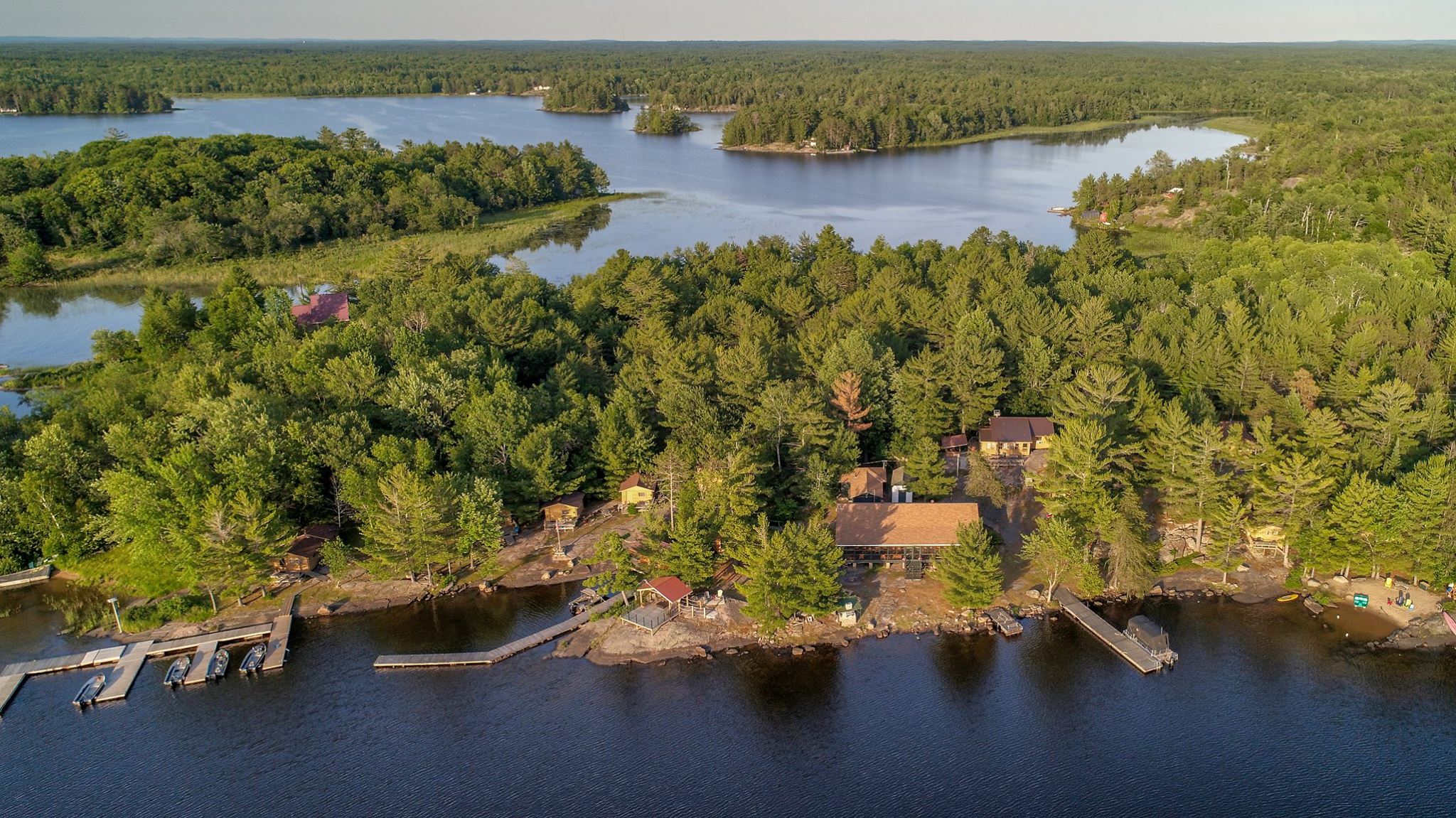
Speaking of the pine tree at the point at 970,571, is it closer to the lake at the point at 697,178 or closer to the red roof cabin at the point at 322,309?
the red roof cabin at the point at 322,309

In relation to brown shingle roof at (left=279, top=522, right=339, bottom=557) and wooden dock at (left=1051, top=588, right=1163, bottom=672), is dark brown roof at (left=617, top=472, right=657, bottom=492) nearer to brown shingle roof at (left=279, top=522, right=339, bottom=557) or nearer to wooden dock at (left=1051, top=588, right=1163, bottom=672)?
brown shingle roof at (left=279, top=522, right=339, bottom=557)

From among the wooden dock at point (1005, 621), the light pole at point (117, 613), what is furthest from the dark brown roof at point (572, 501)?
the wooden dock at point (1005, 621)

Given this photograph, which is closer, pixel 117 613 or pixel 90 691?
pixel 90 691

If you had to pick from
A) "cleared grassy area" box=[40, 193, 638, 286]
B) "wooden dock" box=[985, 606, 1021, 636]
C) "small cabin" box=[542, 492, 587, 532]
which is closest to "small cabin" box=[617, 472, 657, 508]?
"small cabin" box=[542, 492, 587, 532]

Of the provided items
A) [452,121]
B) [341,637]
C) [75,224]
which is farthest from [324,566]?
[452,121]

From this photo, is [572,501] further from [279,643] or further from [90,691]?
[90,691]

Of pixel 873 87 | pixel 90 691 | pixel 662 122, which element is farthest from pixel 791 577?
pixel 873 87

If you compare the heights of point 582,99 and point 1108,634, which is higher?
point 582,99
